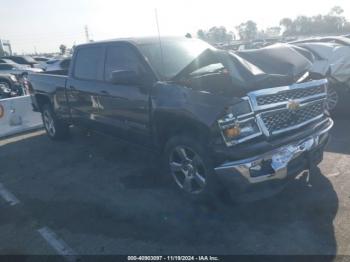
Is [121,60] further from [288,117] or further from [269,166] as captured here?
[269,166]

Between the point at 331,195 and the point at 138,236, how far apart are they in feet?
7.67

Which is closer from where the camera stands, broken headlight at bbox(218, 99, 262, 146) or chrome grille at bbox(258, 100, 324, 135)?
broken headlight at bbox(218, 99, 262, 146)

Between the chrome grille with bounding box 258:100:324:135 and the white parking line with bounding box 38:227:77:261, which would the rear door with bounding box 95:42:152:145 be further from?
the white parking line with bounding box 38:227:77:261

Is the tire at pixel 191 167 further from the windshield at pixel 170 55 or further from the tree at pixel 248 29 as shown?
the tree at pixel 248 29

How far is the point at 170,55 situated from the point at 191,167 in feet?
5.50

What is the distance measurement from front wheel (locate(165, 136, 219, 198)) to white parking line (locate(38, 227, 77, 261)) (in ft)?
5.02

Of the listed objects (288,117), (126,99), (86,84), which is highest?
(86,84)

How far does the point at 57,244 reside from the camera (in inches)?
145

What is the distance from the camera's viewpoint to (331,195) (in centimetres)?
418

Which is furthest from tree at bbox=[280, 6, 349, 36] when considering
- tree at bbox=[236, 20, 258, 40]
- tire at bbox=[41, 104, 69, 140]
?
tire at bbox=[41, 104, 69, 140]

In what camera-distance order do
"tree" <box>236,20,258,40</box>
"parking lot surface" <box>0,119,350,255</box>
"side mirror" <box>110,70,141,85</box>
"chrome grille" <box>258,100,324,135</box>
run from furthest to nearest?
"tree" <box>236,20,258,40</box>
"side mirror" <box>110,70,141,85</box>
"chrome grille" <box>258,100,324,135</box>
"parking lot surface" <box>0,119,350,255</box>

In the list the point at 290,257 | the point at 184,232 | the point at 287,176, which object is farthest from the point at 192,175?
the point at 290,257

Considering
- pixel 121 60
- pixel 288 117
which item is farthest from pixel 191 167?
pixel 121 60

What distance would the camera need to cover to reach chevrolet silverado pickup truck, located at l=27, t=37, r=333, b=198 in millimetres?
3611
